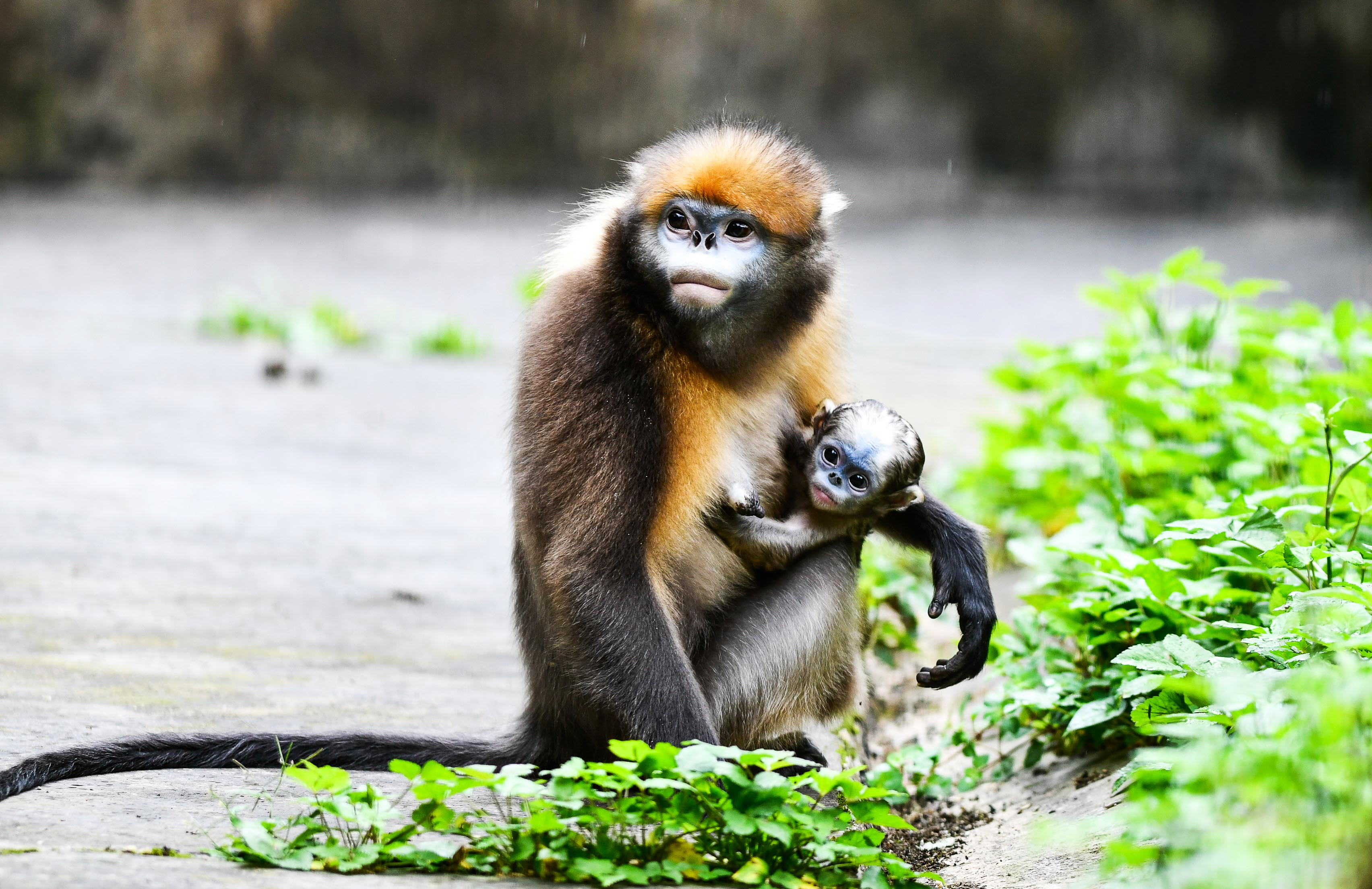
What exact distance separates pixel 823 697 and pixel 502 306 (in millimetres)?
8817

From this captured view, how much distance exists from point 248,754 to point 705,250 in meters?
1.40

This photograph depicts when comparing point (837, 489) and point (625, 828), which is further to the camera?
point (837, 489)

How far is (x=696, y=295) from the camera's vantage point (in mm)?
2908

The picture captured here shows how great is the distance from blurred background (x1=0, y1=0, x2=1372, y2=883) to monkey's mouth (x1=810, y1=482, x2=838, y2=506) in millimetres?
3059

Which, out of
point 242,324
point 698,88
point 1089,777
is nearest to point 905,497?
point 1089,777

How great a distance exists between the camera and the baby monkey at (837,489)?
311cm

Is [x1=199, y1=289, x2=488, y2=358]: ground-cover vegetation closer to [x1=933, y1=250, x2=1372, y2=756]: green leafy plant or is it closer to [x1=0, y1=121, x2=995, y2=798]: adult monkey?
[x1=933, y1=250, x2=1372, y2=756]: green leafy plant

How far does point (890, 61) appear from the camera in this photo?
14766 mm

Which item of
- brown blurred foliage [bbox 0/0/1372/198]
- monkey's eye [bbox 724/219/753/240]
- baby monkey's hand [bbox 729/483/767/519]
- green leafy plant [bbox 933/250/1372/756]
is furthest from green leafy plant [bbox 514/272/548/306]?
brown blurred foliage [bbox 0/0/1372/198]

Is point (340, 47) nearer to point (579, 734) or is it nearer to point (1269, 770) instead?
point (579, 734)

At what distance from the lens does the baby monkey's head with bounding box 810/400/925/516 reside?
10.2 feet

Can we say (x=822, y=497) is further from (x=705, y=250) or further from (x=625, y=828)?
(x=625, y=828)

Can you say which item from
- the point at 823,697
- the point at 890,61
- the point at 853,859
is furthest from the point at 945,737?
the point at 890,61

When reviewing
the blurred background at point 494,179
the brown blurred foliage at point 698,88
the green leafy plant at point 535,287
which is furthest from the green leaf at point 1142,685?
the brown blurred foliage at point 698,88
